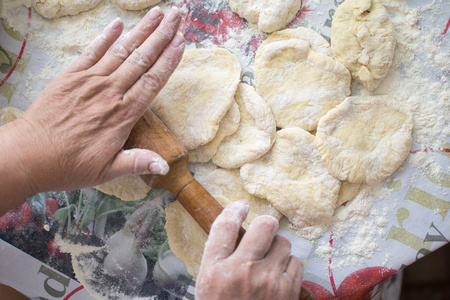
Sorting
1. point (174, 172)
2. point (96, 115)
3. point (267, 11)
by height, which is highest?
point (267, 11)

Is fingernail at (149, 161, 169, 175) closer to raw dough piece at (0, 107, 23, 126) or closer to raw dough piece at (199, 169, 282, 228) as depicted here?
raw dough piece at (199, 169, 282, 228)

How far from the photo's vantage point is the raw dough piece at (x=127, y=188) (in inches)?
56.3

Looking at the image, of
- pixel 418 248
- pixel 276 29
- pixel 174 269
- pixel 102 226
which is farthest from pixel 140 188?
pixel 418 248

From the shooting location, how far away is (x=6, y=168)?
1.12 meters

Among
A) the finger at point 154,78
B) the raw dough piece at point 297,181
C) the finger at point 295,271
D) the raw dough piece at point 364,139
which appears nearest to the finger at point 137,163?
the finger at point 154,78

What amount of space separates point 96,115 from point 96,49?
247mm

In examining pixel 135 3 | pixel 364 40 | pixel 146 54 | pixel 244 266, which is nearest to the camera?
pixel 244 266

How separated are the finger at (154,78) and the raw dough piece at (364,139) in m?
0.61

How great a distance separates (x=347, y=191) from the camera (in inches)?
55.2

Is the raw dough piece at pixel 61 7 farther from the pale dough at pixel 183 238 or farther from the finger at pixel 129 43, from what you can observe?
the pale dough at pixel 183 238

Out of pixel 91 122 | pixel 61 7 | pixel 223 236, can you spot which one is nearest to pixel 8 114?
pixel 61 7

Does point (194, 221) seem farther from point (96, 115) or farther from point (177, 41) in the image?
point (177, 41)

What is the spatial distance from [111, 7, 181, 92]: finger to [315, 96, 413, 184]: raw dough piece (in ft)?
2.18

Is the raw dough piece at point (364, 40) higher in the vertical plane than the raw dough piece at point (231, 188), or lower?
higher
